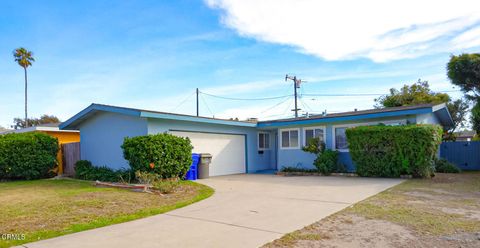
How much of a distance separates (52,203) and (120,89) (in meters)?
13.4

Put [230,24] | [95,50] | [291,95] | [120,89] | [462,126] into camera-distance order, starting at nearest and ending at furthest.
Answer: [230,24], [95,50], [120,89], [462,126], [291,95]

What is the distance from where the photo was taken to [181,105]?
123 ft

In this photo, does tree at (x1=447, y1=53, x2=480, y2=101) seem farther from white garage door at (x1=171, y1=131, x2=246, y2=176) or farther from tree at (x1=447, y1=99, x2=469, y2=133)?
Answer: white garage door at (x1=171, y1=131, x2=246, y2=176)

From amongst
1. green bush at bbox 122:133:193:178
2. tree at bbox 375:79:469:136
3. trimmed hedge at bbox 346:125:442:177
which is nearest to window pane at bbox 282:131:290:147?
trimmed hedge at bbox 346:125:442:177

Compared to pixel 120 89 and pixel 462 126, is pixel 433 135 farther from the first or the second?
pixel 462 126

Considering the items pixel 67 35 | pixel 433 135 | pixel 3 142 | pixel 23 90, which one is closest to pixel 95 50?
pixel 67 35

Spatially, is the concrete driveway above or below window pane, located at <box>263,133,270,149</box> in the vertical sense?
below

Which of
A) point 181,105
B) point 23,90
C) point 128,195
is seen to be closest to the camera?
point 128,195

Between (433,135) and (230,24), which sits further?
(230,24)

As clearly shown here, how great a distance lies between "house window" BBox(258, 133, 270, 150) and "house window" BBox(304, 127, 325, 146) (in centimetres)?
291

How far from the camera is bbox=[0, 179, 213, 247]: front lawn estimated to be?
17.9ft

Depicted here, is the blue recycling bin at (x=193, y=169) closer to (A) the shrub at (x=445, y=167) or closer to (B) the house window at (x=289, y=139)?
(B) the house window at (x=289, y=139)

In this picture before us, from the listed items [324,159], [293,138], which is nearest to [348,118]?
[324,159]

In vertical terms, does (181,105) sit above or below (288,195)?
above
